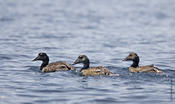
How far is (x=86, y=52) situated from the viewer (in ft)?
95.5

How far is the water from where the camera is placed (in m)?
17.5

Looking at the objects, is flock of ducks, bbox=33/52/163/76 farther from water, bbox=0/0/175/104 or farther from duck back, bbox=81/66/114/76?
water, bbox=0/0/175/104

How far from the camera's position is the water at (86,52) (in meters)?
17.5

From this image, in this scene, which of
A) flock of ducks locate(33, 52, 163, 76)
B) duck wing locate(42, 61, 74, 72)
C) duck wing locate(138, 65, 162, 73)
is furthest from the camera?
duck wing locate(42, 61, 74, 72)

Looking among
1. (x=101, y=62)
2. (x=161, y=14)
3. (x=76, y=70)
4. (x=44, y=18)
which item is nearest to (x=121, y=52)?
(x=101, y=62)

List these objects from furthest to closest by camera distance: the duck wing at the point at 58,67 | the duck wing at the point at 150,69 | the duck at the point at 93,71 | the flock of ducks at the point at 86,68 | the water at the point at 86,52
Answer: the duck wing at the point at 58,67
the duck wing at the point at 150,69
the flock of ducks at the point at 86,68
the duck at the point at 93,71
the water at the point at 86,52

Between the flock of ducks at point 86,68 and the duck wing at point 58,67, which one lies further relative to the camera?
the duck wing at point 58,67

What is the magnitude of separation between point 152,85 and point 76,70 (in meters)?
4.39

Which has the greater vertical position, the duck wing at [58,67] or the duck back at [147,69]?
the duck wing at [58,67]

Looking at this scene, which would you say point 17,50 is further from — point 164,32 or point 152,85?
point 164,32

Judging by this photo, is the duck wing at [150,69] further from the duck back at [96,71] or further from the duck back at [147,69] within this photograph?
the duck back at [96,71]

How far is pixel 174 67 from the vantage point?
24125mm

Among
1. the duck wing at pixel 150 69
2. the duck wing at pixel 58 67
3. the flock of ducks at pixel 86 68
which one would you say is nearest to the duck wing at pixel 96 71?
the flock of ducks at pixel 86 68

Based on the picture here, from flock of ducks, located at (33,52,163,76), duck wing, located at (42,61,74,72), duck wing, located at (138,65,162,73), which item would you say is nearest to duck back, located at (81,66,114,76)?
flock of ducks, located at (33,52,163,76)
